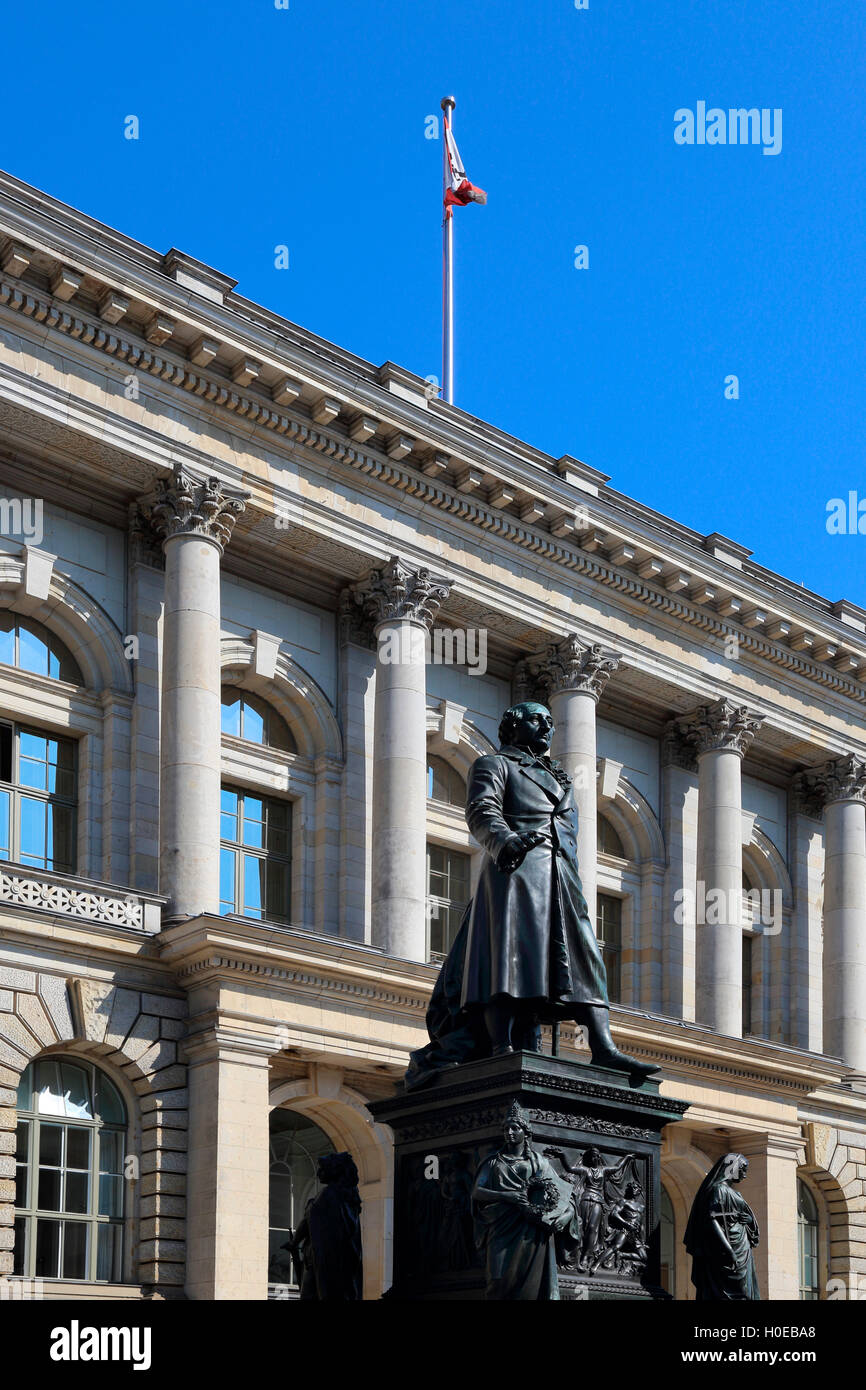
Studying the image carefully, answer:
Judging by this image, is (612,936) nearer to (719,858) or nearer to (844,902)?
(719,858)

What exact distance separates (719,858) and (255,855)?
11656 mm

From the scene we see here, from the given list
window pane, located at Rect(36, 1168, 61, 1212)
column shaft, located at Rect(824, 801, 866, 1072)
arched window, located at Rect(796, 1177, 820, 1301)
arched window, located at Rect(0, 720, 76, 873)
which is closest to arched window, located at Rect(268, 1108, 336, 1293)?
window pane, located at Rect(36, 1168, 61, 1212)

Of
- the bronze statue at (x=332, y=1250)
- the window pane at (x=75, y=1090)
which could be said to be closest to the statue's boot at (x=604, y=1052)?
the bronze statue at (x=332, y=1250)

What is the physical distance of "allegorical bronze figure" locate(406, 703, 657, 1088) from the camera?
1292 centimetres

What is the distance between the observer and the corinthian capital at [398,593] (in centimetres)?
3844

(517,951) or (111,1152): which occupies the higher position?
(517,951)

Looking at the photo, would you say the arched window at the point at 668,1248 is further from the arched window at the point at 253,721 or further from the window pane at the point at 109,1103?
the window pane at the point at 109,1103

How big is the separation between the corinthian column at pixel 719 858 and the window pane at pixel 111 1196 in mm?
15503

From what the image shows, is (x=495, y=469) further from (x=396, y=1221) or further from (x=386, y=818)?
(x=396, y=1221)

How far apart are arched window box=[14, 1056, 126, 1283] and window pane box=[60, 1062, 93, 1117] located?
0.02 m

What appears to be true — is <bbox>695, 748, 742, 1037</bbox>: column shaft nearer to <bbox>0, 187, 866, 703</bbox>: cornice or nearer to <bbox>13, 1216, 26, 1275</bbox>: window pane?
<bbox>0, 187, 866, 703</bbox>: cornice

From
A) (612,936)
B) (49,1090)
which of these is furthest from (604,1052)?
(612,936)

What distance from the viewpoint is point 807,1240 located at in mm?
44500

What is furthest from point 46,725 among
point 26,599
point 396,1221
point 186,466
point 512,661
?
point 396,1221
